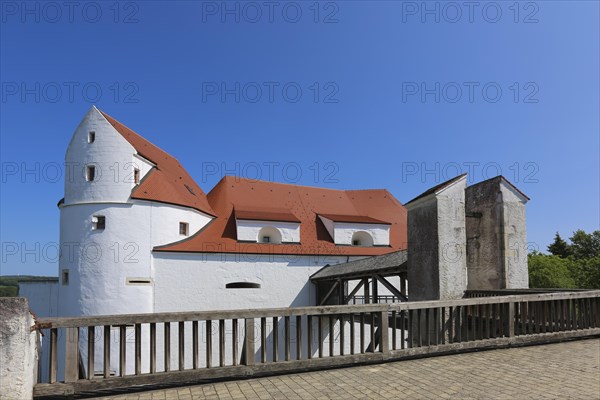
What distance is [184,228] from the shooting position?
23562 mm

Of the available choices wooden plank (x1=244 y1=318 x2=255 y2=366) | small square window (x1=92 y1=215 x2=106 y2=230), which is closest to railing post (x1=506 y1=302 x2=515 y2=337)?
wooden plank (x1=244 y1=318 x2=255 y2=366)

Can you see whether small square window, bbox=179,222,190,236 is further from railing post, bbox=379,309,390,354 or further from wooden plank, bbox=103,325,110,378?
wooden plank, bbox=103,325,110,378

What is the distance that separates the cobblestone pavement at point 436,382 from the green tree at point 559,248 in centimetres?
5751

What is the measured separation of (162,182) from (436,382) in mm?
21108

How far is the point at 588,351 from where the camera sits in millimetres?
6484

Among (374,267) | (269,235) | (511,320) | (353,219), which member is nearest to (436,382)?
(511,320)

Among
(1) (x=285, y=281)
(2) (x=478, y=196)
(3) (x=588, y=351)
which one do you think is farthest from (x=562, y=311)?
(1) (x=285, y=281)

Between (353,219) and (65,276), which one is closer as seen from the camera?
(65,276)

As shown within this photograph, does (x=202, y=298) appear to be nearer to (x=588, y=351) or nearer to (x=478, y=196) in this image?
(x=478, y=196)

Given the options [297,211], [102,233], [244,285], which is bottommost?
[244,285]

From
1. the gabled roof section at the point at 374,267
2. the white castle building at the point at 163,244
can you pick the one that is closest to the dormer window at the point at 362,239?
the white castle building at the point at 163,244

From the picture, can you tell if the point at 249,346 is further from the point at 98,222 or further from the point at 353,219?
the point at 353,219

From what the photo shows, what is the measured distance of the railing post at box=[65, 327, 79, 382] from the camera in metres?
4.58

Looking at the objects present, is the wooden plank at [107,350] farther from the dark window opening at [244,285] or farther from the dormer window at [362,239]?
the dormer window at [362,239]
